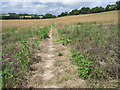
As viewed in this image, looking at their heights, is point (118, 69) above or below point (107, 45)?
below

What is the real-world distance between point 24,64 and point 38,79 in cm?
92

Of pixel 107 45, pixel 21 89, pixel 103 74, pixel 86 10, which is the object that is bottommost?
pixel 21 89

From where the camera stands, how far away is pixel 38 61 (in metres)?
5.00

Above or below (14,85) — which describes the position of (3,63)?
above

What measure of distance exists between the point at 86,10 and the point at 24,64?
28.5 metres

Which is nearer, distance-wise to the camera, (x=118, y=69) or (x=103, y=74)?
(x=103, y=74)

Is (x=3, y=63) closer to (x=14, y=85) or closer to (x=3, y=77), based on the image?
(x=3, y=77)

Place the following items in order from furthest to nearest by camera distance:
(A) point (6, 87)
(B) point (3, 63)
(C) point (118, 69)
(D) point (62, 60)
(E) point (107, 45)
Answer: (E) point (107, 45), (D) point (62, 60), (B) point (3, 63), (C) point (118, 69), (A) point (6, 87)

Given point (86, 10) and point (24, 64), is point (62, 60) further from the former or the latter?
point (86, 10)

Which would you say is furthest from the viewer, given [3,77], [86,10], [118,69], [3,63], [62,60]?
[86,10]

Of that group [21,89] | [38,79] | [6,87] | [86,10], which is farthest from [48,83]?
[86,10]

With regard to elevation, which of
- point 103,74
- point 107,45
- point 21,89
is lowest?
point 21,89

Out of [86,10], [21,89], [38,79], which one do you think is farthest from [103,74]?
[86,10]

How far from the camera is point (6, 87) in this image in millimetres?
3148
